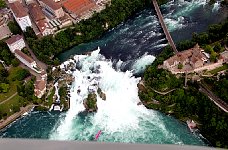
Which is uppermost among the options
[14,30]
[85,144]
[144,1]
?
[85,144]

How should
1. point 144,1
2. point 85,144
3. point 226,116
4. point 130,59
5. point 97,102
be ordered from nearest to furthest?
point 85,144, point 226,116, point 97,102, point 130,59, point 144,1

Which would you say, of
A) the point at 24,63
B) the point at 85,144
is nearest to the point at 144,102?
the point at 24,63

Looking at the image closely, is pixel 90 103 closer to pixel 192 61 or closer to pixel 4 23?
pixel 192 61

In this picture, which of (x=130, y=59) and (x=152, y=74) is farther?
(x=130, y=59)

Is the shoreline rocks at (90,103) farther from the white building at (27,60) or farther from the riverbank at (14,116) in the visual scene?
the white building at (27,60)

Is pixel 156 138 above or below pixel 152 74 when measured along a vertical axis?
below

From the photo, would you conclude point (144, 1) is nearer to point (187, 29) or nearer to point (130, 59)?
point (187, 29)

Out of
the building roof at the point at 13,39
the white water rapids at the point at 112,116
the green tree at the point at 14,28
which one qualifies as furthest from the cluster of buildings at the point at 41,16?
the white water rapids at the point at 112,116
